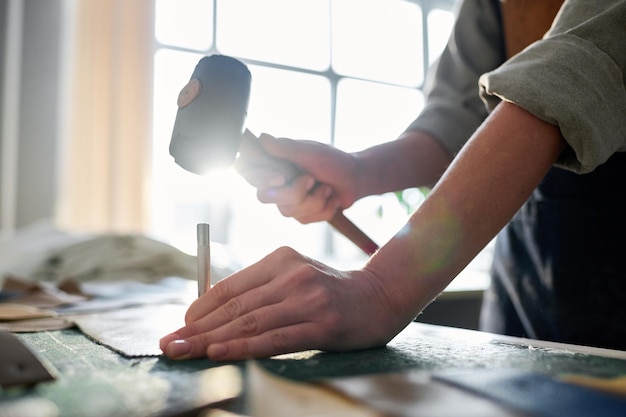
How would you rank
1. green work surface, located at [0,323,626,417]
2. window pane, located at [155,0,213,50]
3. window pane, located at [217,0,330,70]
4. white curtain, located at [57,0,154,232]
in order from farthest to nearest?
window pane, located at [217,0,330,70], window pane, located at [155,0,213,50], white curtain, located at [57,0,154,232], green work surface, located at [0,323,626,417]

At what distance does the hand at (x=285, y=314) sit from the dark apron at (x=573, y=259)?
0.44 meters

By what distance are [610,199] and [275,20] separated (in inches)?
145

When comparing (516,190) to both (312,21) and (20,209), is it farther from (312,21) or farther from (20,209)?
(312,21)

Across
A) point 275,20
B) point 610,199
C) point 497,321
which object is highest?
point 275,20

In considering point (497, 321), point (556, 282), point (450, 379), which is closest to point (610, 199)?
point (556, 282)

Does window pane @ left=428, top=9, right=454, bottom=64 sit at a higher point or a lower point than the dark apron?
higher

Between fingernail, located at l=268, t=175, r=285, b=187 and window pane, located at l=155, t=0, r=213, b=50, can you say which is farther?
window pane, located at l=155, t=0, r=213, b=50

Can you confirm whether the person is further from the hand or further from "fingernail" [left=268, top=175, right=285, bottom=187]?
"fingernail" [left=268, top=175, right=285, bottom=187]

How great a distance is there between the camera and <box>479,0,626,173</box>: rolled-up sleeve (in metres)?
0.60

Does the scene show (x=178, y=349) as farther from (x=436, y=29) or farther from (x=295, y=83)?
(x=436, y=29)

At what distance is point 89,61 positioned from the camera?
11.6 feet

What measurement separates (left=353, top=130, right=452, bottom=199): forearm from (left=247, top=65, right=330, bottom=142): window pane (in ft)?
9.55

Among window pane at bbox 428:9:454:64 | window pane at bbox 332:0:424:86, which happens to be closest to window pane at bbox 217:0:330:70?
window pane at bbox 332:0:424:86

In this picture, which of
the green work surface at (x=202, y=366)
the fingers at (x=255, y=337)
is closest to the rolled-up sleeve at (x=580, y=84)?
the green work surface at (x=202, y=366)
